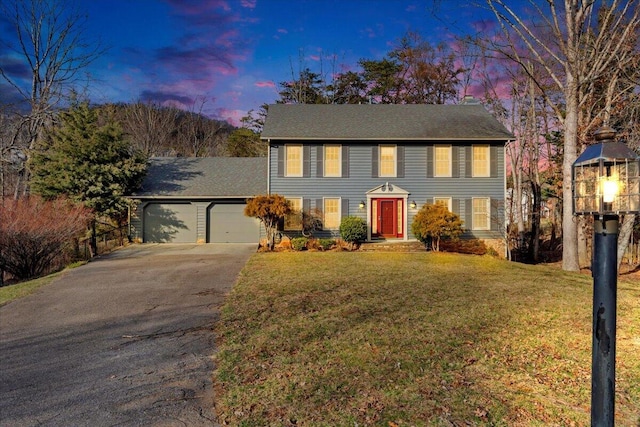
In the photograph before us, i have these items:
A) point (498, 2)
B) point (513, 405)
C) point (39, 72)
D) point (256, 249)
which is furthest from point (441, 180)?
point (39, 72)

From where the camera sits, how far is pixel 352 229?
48.9 feet

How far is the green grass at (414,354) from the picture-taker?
2.99m

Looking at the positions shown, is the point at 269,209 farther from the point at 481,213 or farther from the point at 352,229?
the point at 481,213

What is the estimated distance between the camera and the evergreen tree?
14805mm

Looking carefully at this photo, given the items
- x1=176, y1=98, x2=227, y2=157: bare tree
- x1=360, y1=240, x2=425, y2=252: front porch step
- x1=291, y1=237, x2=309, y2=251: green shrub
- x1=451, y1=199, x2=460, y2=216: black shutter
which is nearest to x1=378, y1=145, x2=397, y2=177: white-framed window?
x1=451, y1=199, x2=460, y2=216: black shutter

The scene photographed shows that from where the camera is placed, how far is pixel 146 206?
1650 centimetres

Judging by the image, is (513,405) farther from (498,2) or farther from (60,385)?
(498,2)

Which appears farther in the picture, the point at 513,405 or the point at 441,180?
the point at 441,180

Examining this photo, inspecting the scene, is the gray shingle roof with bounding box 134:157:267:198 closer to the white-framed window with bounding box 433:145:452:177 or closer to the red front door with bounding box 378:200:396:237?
the red front door with bounding box 378:200:396:237

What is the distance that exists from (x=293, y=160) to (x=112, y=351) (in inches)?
477

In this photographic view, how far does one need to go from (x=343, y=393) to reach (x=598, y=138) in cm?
277

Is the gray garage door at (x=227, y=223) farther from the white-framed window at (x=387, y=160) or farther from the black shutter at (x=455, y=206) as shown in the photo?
the black shutter at (x=455, y=206)

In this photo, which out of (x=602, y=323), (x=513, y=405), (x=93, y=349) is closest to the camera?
(x=602, y=323)

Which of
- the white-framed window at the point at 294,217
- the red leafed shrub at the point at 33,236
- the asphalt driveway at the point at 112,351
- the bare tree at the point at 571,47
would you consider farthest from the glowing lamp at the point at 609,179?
the white-framed window at the point at 294,217
